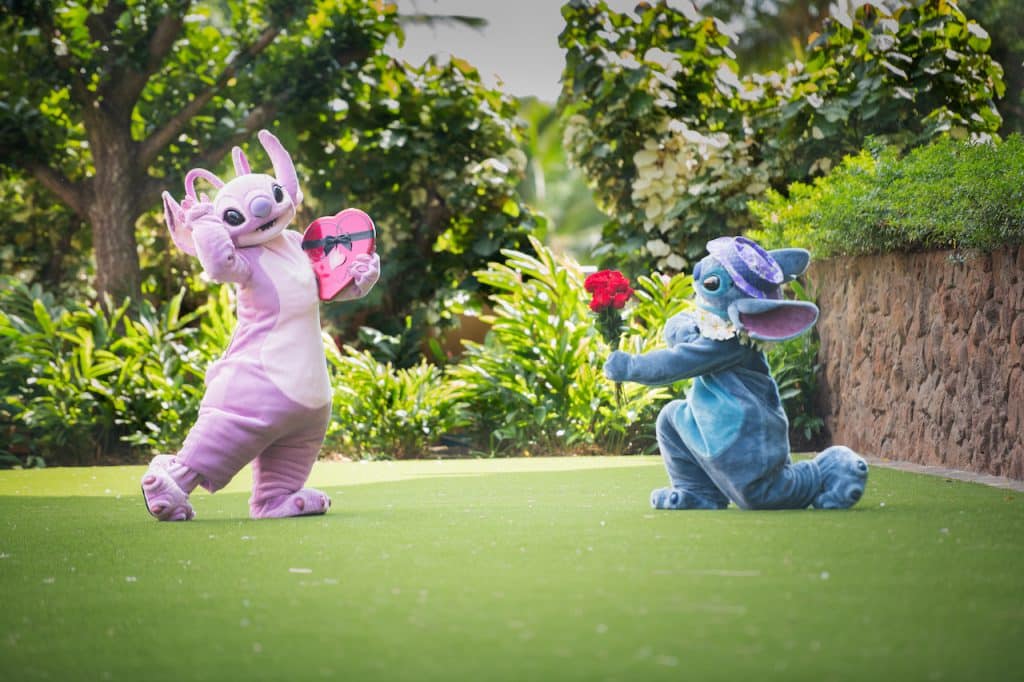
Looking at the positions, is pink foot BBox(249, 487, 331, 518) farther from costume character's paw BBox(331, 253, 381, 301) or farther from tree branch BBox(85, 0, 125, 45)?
tree branch BBox(85, 0, 125, 45)

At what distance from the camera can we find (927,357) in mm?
6305

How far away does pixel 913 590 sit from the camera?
98.0 inches

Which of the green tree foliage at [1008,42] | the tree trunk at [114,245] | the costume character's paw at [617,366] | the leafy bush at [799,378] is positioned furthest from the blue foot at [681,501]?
the green tree foliage at [1008,42]

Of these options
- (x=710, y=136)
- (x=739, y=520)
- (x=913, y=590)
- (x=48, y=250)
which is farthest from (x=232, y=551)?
(x=48, y=250)

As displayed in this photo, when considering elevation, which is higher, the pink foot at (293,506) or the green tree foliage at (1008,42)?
the green tree foliage at (1008,42)

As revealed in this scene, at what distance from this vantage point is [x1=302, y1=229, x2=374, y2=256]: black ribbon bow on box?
4512 millimetres

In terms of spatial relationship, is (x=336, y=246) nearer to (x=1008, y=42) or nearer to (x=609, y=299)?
(x=609, y=299)

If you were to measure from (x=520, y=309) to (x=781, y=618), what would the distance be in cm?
653

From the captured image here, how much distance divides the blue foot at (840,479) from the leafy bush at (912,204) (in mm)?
1616

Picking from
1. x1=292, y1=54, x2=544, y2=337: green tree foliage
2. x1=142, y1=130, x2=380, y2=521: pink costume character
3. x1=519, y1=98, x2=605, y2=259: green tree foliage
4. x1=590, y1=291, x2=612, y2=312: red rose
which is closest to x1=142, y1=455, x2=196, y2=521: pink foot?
x1=142, y1=130, x2=380, y2=521: pink costume character

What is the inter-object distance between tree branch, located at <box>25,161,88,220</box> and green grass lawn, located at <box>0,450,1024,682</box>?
6.75 m

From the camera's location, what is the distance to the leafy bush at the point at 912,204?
17.0 feet

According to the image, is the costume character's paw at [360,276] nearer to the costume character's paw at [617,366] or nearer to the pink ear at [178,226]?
the pink ear at [178,226]

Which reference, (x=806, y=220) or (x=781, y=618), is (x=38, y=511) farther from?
(x=806, y=220)
